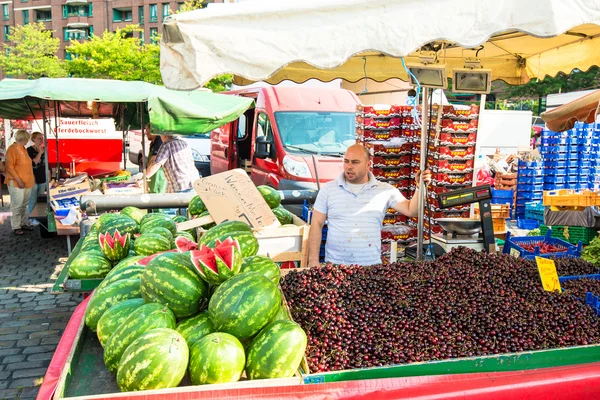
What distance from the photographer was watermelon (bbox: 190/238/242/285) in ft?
9.25

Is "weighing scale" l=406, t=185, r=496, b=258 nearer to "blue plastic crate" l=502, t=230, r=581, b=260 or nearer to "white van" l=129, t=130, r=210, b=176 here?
"blue plastic crate" l=502, t=230, r=581, b=260

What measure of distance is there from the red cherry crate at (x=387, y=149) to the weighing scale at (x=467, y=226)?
5.12 ft

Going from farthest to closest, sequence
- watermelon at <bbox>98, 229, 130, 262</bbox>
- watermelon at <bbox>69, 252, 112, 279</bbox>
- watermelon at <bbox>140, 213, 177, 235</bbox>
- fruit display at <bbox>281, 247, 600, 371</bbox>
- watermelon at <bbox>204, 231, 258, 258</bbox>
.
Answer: watermelon at <bbox>140, 213, 177, 235</bbox> < watermelon at <bbox>98, 229, 130, 262</bbox> < watermelon at <bbox>69, 252, 112, 279</bbox> < watermelon at <bbox>204, 231, 258, 258</bbox> < fruit display at <bbox>281, 247, 600, 371</bbox>

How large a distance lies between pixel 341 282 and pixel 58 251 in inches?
318

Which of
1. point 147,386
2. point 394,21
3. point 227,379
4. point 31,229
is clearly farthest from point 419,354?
point 31,229

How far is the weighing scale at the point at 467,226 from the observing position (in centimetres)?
463

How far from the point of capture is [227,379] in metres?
2.38

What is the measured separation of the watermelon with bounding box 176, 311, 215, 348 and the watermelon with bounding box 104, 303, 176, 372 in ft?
0.26

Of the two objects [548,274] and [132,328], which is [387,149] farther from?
[132,328]

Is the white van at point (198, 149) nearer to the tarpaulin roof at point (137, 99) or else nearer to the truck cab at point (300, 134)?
the truck cab at point (300, 134)

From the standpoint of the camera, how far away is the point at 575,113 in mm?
8078

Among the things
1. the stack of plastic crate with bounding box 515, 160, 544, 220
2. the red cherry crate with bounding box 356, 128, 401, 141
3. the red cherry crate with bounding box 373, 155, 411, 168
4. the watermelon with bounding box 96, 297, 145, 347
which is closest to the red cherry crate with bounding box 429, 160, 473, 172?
the red cherry crate with bounding box 373, 155, 411, 168

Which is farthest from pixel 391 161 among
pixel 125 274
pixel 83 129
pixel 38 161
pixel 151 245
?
pixel 38 161

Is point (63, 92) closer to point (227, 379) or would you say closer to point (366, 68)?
point (366, 68)
